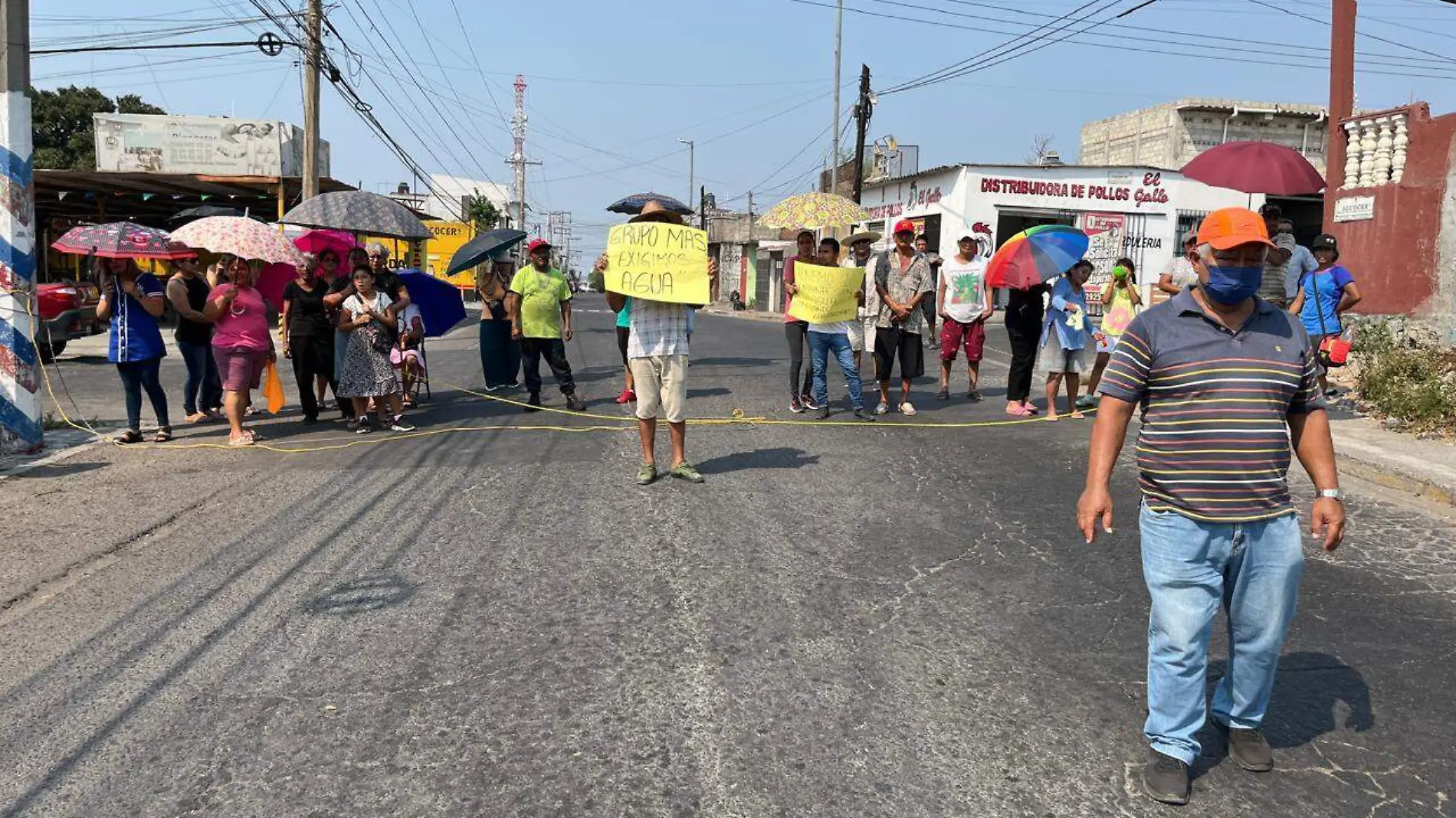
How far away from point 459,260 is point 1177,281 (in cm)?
714

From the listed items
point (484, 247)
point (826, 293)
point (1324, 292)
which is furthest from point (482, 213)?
point (1324, 292)

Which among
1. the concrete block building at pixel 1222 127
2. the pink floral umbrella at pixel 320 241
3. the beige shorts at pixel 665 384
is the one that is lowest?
the beige shorts at pixel 665 384

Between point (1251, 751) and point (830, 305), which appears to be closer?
point (1251, 751)

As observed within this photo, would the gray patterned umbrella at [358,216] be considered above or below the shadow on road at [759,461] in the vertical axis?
above

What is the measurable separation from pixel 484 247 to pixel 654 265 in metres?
4.37

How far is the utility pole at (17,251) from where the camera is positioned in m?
8.11

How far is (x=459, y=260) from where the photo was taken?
10.9m

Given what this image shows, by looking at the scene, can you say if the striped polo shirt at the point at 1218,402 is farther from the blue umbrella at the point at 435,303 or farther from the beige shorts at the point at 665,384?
the blue umbrella at the point at 435,303

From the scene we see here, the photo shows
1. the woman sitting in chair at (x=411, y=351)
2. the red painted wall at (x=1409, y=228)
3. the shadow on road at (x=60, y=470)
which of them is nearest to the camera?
the shadow on road at (x=60, y=470)

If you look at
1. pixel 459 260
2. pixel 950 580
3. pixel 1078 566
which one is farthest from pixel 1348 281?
pixel 459 260

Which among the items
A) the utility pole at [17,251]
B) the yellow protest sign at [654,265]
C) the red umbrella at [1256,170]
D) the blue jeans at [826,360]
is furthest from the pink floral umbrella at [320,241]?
the red umbrella at [1256,170]

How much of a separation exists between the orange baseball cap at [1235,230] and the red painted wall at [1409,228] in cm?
1292

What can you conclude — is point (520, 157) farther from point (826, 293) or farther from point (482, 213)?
point (826, 293)

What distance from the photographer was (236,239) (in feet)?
28.1
